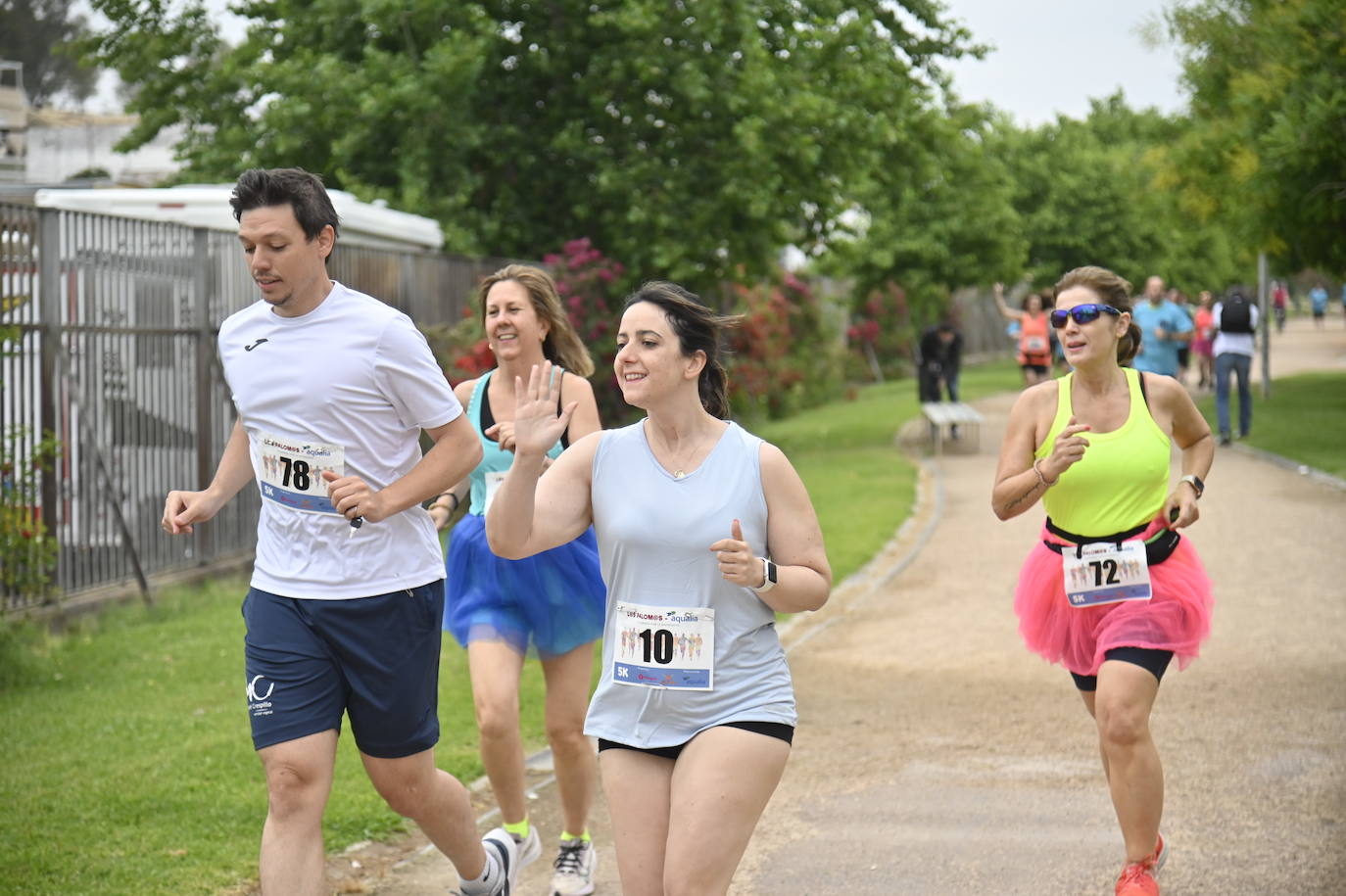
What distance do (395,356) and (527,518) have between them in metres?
0.71

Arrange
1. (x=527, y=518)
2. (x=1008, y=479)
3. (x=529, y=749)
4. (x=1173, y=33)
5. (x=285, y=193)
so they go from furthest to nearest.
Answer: (x=1173, y=33), (x=529, y=749), (x=1008, y=479), (x=285, y=193), (x=527, y=518)

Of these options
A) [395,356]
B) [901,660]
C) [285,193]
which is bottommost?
[901,660]

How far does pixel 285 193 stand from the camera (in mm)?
4156

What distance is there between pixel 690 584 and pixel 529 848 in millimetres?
1985

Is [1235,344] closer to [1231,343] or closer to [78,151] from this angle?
[1231,343]

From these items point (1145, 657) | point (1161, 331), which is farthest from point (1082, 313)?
point (1161, 331)

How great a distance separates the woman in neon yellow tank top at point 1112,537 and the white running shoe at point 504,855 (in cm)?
191

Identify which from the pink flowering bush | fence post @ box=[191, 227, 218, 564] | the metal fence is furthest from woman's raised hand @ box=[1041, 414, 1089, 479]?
the pink flowering bush

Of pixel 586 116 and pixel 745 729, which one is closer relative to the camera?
pixel 745 729

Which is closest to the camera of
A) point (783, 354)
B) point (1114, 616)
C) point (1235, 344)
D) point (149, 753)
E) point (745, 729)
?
point (745, 729)

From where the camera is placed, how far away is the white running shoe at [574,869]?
17.7ft

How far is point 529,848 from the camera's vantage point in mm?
5484

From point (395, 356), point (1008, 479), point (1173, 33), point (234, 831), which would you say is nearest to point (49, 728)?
point (234, 831)

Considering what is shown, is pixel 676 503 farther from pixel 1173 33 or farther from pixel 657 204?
pixel 1173 33
